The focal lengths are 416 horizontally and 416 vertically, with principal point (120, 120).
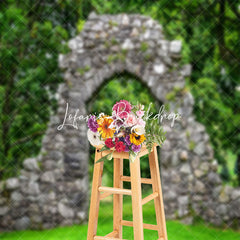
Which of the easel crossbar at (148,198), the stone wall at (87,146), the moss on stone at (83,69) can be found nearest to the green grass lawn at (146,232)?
the stone wall at (87,146)

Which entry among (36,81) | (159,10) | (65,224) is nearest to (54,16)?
(36,81)

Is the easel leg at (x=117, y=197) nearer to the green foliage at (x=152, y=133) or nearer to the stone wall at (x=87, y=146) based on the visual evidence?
the green foliage at (x=152, y=133)

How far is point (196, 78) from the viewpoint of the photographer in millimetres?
4293

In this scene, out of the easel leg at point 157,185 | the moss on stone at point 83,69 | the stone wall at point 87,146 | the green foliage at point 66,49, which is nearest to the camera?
the easel leg at point 157,185

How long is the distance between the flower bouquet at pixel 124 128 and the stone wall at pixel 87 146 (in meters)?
1.79

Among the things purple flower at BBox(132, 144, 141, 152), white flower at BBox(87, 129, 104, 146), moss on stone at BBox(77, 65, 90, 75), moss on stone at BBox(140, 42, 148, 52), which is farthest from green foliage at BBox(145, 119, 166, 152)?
moss on stone at BBox(77, 65, 90, 75)

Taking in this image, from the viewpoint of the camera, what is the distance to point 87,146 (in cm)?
404

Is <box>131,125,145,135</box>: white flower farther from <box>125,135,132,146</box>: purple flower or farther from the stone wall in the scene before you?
the stone wall

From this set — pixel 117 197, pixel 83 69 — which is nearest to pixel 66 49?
pixel 83 69

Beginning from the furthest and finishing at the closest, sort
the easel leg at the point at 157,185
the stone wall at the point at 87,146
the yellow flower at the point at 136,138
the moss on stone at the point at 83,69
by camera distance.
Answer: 1. the moss on stone at the point at 83,69
2. the stone wall at the point at 87,146
3. the easel leg at the point at 157,185
4. the yellow flower at the point at 136,138

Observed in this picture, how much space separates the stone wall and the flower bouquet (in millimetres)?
1792

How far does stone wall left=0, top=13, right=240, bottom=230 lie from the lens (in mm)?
3869

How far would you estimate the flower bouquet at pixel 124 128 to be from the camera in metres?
2.03

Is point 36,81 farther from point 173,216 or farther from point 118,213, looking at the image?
point 118,213
